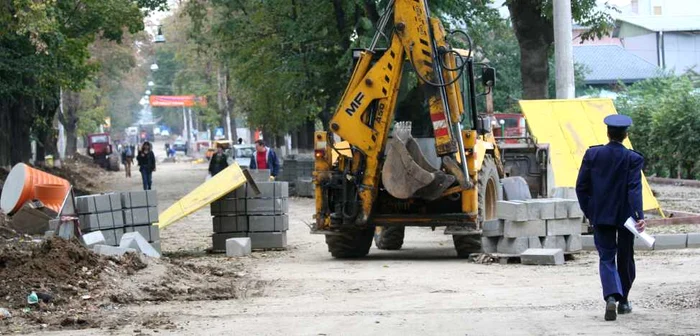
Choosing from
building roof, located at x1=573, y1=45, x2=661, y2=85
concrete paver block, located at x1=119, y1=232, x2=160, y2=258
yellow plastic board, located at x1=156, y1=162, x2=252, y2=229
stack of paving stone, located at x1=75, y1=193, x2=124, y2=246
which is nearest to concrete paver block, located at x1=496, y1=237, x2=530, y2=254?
yellow plastic board, located at x1=156, y1=162, x2=252, y2=229

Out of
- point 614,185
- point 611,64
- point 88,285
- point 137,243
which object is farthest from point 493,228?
point 611,64

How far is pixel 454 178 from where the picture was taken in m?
16.1

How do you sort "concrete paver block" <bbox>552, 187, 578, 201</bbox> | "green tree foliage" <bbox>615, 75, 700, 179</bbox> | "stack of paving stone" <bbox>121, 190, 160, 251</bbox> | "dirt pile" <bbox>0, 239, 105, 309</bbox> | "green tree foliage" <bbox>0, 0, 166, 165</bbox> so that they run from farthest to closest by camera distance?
"green tree foliage" <bbox>615, 75, 700, 179</bbox> < "green tree foliage" <bbox>0, 0, 166, 165</bbox> < "concrete paver block" <bbox>552, 187, 578, 201</bbox> < "stack of paving stone" <bbox>121, 190, 160, 251</bbox> < "dirt pile" <bbox>0, 239, 105, 309</bbox>

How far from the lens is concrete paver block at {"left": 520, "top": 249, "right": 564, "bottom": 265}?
15.5 m

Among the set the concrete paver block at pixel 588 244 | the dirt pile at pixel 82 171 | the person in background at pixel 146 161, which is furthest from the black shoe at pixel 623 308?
the dirt pile at pixel 82 171

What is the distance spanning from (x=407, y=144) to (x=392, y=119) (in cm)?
71

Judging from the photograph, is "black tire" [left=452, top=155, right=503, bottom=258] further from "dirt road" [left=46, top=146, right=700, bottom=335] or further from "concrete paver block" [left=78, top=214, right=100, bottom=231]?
"concrete paver block" [left=78, top=214, right=100, bottom=231]

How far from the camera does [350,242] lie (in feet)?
57.2

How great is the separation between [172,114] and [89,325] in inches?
6348

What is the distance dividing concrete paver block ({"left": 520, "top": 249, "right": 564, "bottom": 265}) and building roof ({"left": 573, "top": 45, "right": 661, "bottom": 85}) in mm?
48184

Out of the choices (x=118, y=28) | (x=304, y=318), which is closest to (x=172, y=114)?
(x=118, y=28)

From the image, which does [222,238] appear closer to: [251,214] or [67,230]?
[251,214]

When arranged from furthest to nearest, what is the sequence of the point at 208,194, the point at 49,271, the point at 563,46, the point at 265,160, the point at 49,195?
the point at 265,160 → the point at 563,46 → the point at 49,195 → the point at 208,194 → the point at 49,271

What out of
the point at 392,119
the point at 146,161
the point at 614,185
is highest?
the point at 392,119
